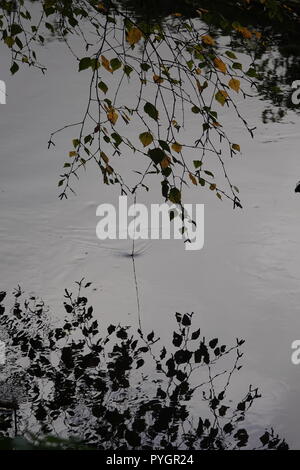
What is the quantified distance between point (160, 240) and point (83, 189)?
666 mm

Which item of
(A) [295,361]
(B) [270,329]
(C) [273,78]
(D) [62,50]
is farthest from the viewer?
(D) [62,50]

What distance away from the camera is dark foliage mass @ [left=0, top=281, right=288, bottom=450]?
182cm

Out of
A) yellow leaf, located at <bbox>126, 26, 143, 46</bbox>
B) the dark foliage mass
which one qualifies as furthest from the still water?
→ yellow leaf, located at <bbox>126, 26, 143, 46</bbox>

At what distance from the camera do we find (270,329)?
2434 mm

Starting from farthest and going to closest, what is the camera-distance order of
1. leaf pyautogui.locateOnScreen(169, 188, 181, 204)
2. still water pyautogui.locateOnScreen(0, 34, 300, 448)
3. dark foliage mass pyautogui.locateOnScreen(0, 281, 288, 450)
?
still water pyautogui.locateOnScreen(0, 34, 300, 448) < dark foliage mass pyautogui.locateOnScreen(0, 281, 288, 450) < leaf pyautogui.locateOnScreen(169, 188, 181, 204)

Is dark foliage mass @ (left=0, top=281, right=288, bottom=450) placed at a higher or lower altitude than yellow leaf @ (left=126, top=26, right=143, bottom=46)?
lower

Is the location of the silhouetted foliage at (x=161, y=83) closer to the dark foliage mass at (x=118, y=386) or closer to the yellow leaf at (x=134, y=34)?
the yellow leaf at (x=134, y=34)

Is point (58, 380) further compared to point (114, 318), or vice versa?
point (114, 318)

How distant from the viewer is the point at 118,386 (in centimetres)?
202

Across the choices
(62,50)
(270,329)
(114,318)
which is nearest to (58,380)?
(114,318)

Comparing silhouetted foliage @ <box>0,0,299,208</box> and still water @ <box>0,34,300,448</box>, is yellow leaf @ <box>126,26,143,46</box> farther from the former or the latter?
still water @ <box>0,34,300,448</box>

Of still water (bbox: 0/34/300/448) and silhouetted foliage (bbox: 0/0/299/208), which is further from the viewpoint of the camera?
still water (bbox: 0/34/300/448)

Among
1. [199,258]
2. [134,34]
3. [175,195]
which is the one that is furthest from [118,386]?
[134,34]

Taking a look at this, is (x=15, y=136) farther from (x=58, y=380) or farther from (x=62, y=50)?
(x=58, y=380)
